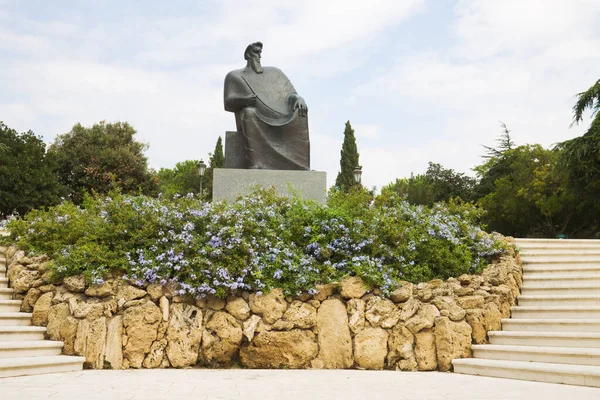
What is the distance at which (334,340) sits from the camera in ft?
19.3

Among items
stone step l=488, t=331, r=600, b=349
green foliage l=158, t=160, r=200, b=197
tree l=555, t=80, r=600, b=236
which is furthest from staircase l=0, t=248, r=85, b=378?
green foliage l=158, t=160, r=200, b=197

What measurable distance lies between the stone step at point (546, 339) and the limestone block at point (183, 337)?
10.7 ft

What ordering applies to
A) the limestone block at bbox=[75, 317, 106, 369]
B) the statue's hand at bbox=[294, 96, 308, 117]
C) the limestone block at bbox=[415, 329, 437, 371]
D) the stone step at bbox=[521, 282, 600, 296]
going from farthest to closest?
the statue's hand at bbox=[294, 96, 308, 117] < the stone step at bbox=[521, 282, 600, 296] < the limestone block at bbox=[415, 329, 437, 371] < the limestone block at bbox=[75, 317, 106, 369]

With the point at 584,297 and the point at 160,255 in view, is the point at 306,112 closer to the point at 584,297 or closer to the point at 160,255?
the point at 160,255

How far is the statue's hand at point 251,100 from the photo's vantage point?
959 cm

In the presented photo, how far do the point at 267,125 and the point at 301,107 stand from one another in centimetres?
69

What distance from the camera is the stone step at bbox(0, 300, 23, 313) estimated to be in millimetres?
6062

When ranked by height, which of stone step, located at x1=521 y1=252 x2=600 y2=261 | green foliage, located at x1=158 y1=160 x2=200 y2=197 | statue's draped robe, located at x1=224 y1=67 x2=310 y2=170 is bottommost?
stone step, located at x1=521 y1=252 x2=600 y2=261

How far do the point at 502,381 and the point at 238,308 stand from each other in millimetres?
2745

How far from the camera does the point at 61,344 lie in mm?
5613

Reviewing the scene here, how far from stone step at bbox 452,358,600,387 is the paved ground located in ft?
0.51

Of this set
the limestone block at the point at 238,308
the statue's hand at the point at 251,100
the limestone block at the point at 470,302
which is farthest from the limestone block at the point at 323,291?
the statue's hand at the point at 251,100

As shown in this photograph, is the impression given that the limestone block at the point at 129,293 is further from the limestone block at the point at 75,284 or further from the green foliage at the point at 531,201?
the green foliage at the point at 531,201

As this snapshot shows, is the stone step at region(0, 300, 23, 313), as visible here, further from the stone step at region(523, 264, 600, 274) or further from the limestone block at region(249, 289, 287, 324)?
the stone step at region(523, 264, 600, 274)
